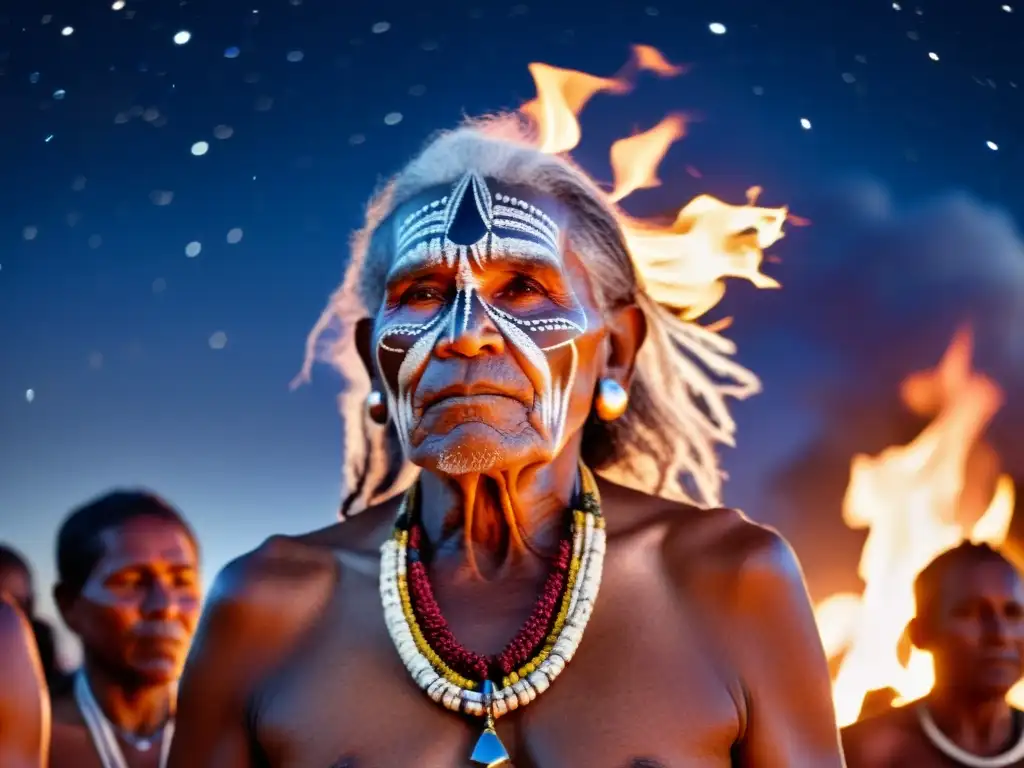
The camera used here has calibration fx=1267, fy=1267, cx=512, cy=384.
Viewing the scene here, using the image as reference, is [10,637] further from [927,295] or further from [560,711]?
[927,295]

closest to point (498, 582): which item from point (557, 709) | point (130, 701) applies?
point (557, 709)

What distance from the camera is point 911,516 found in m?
3.81

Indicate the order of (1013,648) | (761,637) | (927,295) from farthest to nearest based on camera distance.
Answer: (927,295) → (1013,648) → (761,637)

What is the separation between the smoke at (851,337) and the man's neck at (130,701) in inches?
69.8

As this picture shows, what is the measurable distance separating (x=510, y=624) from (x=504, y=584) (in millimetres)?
100

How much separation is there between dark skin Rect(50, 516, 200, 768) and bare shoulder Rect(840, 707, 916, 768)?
1.95m

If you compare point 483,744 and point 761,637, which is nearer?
point 483,744

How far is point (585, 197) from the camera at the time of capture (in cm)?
242

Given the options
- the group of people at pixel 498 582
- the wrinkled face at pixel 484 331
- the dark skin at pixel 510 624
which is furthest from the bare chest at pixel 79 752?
the wrinkled face at pixel 484 331

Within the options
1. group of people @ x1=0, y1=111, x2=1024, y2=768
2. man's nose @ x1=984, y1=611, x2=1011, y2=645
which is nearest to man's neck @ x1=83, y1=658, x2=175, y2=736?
group of people @ x1=0, y1=111, x2=1024, y2=768

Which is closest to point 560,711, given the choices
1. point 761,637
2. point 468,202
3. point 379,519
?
point 761,637

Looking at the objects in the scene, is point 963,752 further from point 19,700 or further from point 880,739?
point 19,700

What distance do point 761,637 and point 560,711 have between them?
14.3 inches

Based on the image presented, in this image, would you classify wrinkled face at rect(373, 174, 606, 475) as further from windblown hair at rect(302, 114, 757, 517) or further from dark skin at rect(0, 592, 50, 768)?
dark skin at rect(0, 592, 50, 768)
